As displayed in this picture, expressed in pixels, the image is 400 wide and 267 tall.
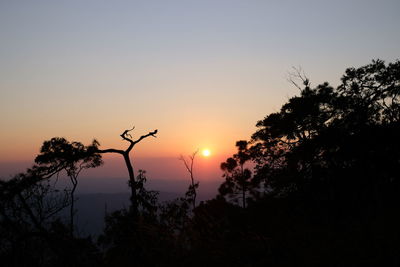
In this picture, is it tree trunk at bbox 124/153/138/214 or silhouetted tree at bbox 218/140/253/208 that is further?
silhouetted tree at bbox 218/140/253/208

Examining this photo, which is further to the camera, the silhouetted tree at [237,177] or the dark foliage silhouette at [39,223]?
the silhouetted tree at [237,177]

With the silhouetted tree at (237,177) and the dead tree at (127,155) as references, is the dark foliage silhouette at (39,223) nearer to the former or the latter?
the dead tree at (127,155)

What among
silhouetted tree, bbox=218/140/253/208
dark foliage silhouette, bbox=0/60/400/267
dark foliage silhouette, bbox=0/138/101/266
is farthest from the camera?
silhouetted tree, bbox=218/140/253/208

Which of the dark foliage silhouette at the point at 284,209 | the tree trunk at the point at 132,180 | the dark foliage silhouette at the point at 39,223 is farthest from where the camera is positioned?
the tree trunk at the point at 132,180

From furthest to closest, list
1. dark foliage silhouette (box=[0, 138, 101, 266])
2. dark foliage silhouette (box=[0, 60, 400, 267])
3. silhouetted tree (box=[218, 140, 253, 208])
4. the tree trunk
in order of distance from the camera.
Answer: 1. silhouetted tree (box=[218, 140, 253, 208])
2. the tree trunk
3. dark foliage silhouette (box=[0, 138, 101, 266])
4. dark foliage silhouette (box=[0, 60, 400, 267])

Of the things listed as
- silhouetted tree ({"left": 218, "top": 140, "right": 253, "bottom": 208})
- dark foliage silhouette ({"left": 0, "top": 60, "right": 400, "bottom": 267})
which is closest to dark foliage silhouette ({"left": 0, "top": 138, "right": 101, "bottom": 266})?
dark foliage silhouette ({"left": 0, "top": 60, "right": 400, "bottom": 267})

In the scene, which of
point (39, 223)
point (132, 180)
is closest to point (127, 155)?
point (132, 180)

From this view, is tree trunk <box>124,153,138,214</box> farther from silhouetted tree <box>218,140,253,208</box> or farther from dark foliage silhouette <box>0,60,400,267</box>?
silhouetted tree <box>218,140,253,208</box>

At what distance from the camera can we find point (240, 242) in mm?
6844

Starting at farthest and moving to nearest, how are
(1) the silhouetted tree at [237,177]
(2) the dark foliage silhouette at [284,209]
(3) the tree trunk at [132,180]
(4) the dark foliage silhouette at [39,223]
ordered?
(1) the silhouetted tree at [237,177], (3) the tree trunk at [132,180], (4) the dark foliage silhouette at [39,223], (2) the dark foliage silhouette at [284,209]

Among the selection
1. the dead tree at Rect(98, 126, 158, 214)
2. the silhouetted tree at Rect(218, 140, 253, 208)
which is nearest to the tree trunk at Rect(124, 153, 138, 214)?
the dead tree at Rect(98, 126, 158, 214)

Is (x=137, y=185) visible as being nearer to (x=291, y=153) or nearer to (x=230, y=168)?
(x=291, y=153)

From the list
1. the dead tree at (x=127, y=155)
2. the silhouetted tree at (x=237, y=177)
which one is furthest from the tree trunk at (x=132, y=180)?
the silhouetted tree at (x=237, y=177)

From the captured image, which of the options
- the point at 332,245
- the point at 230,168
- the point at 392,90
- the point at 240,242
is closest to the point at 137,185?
the point at 240,242
